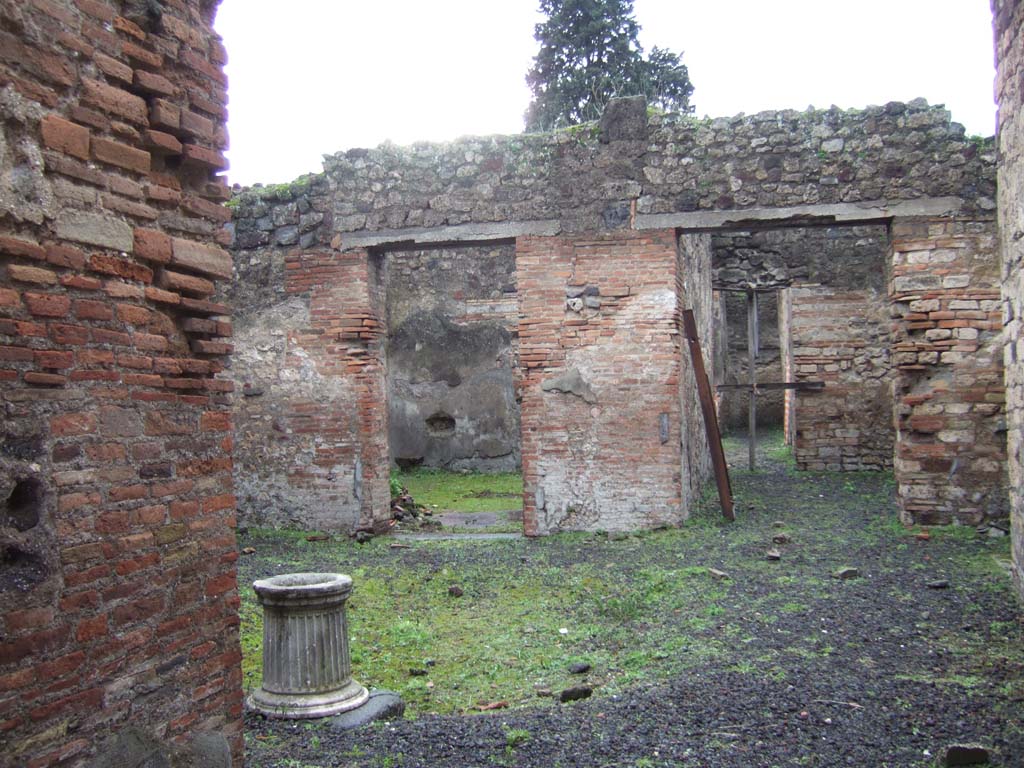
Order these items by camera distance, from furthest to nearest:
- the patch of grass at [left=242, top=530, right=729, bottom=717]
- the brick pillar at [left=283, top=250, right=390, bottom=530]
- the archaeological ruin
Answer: the brick pillar at [left=283, top=250, right=390, bottom=530] → the patch of grass at [left=242, top=530, right=729, bottom=717] → the archaeological ruin

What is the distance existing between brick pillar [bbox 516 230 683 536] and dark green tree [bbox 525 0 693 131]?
50.3 feet

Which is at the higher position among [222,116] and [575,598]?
[222,116]

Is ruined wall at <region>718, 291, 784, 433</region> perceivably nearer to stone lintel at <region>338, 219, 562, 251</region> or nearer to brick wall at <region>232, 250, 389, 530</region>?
stone lintel at <region>338, 219, 562, 251</region>

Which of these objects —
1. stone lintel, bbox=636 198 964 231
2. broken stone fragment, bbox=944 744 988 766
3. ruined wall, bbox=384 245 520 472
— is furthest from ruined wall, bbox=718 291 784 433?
broken stone fragment, bbox=944 744 988 766

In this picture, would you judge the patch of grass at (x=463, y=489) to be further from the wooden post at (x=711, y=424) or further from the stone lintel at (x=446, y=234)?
the stone lintel at (x=446, y=234)

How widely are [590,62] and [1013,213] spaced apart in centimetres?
2024

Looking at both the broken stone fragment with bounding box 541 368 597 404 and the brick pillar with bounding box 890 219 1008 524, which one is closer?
the brick pillar with bounding box 890 219 1008 524

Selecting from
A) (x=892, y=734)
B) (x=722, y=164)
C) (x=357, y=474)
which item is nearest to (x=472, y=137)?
(x=722, y=164)

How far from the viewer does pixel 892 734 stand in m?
4.03

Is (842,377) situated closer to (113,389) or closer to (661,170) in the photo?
(661,170)

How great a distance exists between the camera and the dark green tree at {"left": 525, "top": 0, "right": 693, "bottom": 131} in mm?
24188

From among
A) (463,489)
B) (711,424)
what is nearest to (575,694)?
(711,424)

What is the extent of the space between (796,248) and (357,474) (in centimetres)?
851

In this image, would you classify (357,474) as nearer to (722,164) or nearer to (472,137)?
(472,137)
